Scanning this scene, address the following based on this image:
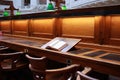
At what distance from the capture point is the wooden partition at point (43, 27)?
3146 millimetres

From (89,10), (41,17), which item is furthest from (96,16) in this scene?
(41,17)

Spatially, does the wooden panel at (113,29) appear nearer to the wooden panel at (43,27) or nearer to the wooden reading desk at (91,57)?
the wooden reading desk at (91,57)

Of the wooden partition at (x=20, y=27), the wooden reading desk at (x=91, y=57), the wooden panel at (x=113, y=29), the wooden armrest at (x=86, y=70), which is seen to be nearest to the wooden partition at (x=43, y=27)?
the wooden partition at (x=20, y=27)

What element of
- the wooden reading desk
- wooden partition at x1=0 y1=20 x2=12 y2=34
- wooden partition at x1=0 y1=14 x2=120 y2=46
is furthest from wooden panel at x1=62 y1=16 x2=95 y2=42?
wooden partition at x1=0 y1=20 x2=12 y2=34

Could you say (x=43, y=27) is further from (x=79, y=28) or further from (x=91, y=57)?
(x=91, y=57)

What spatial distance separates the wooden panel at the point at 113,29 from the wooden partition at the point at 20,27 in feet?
7.23

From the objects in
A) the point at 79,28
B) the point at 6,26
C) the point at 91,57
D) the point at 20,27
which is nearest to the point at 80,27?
the point at 79,28

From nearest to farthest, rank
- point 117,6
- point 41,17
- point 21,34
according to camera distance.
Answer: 1. point 117,6
2. point 41,17
3. point 21,34

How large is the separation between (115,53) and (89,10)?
0.70 meters

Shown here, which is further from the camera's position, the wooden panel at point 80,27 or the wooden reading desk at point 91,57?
the wooden panel at point 80,27

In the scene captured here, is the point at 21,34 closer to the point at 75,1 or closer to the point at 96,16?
the point at 75,1

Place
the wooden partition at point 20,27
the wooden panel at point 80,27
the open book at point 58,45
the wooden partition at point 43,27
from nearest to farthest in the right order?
the open book at point 58,45 < the wooden panel at point 80,27 < the wooden partition at point 43,27 < the wooden partition at point 20,27

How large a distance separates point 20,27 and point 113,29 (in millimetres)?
2692

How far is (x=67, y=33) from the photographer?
2877 mm
